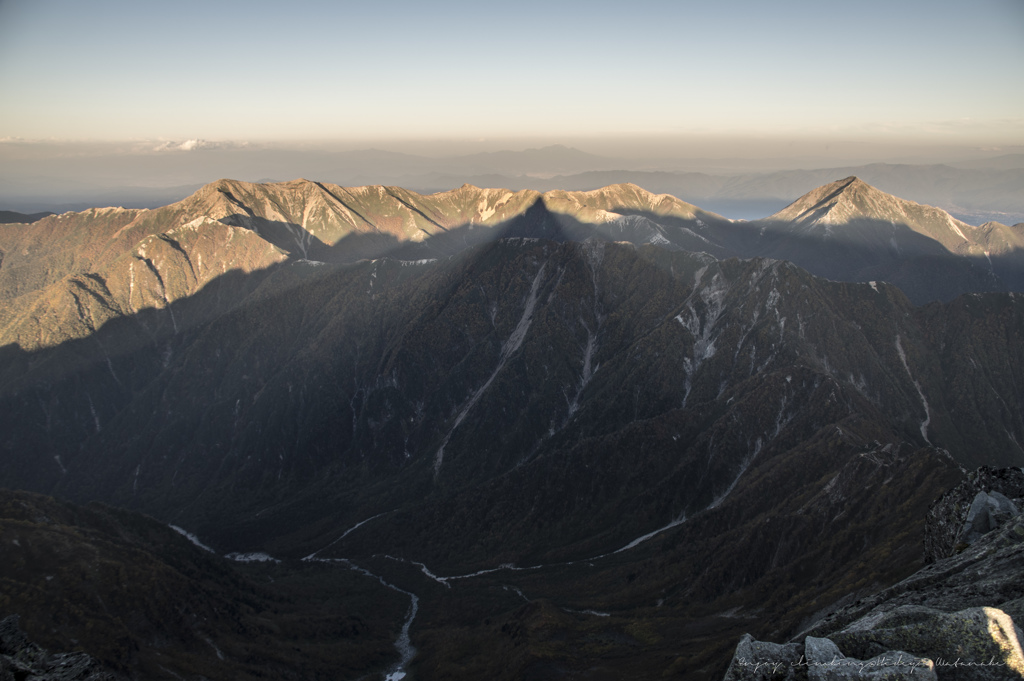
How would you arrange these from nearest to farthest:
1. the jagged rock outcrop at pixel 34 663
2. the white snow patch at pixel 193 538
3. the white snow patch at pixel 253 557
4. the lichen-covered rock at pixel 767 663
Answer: the lichen-covered rock at pixel 767 663
the jagged rock outcrop at pixel 34 663
the white snow patch at pixel 253 557
the white snow patch at pixel 193 538

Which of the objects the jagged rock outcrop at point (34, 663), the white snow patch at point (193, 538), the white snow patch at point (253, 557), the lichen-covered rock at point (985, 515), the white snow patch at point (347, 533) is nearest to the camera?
the jagged rock outcrop at point (34, 663)

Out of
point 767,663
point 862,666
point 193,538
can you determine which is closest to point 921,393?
point 767,663

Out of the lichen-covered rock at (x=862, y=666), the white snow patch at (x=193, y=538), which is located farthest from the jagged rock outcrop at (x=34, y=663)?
the white snow patch at (x=193, y=538)

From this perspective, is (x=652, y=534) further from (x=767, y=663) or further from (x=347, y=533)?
(x=767, y=663)

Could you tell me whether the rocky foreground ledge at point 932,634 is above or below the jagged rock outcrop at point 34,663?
above

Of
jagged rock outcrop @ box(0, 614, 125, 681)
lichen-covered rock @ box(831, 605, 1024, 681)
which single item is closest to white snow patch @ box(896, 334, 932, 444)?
lichen-covered rock @ box(831, 605, 1024, 681)

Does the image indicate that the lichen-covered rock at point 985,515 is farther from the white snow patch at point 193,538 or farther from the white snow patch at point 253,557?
the white snow patch at point 193,538

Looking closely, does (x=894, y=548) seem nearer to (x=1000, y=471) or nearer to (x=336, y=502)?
(x=1000, y=471)
